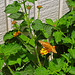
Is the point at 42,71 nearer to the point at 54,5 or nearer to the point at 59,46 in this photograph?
the point at 59,46

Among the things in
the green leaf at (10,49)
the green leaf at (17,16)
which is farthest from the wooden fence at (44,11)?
the green leaf at (10,49)


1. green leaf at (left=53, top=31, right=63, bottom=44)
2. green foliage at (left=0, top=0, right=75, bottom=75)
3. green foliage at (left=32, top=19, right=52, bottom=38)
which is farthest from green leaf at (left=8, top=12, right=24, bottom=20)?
green leaf at (left=53, top=31, right=63, bottom=44)

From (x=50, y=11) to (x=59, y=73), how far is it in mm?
823

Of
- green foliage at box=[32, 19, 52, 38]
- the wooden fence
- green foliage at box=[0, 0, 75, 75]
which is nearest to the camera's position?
green foliage at box=[0, 0, 75, 75]

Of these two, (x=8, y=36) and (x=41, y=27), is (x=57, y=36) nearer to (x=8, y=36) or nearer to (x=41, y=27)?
(x=41, y=27)

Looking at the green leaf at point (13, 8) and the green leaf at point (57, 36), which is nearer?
the green leaf at point (13, 8)

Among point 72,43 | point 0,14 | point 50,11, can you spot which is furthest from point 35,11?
point 72,43

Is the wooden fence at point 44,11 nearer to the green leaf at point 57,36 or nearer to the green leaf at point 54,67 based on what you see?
the green leaf at point 57,36

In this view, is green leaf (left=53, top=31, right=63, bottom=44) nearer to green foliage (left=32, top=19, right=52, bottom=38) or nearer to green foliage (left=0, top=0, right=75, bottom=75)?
green foliage (left=0, top=0, right=75, bottom=75)

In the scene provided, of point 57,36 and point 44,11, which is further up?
point 44,11

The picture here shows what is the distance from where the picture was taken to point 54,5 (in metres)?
2.28

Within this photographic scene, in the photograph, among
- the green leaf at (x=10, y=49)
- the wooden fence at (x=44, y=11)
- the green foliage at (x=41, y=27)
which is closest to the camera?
the green leaf at (x=10, y=49)

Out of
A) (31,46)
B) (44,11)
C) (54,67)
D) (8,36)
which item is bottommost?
(54,67)

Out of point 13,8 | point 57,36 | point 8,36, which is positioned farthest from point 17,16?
point 57,36
